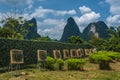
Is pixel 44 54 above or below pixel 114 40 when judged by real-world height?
below

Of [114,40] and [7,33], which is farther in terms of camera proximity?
[114,40]

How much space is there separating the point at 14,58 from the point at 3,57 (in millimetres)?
1327

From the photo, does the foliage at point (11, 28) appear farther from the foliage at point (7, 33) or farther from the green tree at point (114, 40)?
the green tree at point (114, 40)

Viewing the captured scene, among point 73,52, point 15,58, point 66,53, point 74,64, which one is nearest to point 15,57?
point 15,58

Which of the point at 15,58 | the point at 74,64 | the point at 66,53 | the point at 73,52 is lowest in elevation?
the point at 74,64

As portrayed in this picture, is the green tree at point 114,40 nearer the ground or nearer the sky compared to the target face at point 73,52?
nearer the sky

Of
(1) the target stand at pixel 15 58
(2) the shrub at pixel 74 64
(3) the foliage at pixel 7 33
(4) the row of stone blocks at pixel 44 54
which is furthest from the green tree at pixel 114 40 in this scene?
(1) the target stand at pixel 15 58

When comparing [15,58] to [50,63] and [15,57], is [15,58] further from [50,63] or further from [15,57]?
[50,63]

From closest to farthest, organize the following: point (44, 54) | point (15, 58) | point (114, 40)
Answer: point (15, 58), point (44, 54), point (114, 40)

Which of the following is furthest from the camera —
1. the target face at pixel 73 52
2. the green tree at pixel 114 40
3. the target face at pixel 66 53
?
the green tree at pixel 114 40

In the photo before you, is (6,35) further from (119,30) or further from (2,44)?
(2,44)

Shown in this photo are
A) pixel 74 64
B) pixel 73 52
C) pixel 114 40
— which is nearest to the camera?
pixel 74 64

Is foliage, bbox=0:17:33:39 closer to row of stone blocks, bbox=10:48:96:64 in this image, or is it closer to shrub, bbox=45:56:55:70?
row of stone blocks, bbox=10:48:96:64

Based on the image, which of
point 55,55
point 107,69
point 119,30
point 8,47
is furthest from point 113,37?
point 8,47
